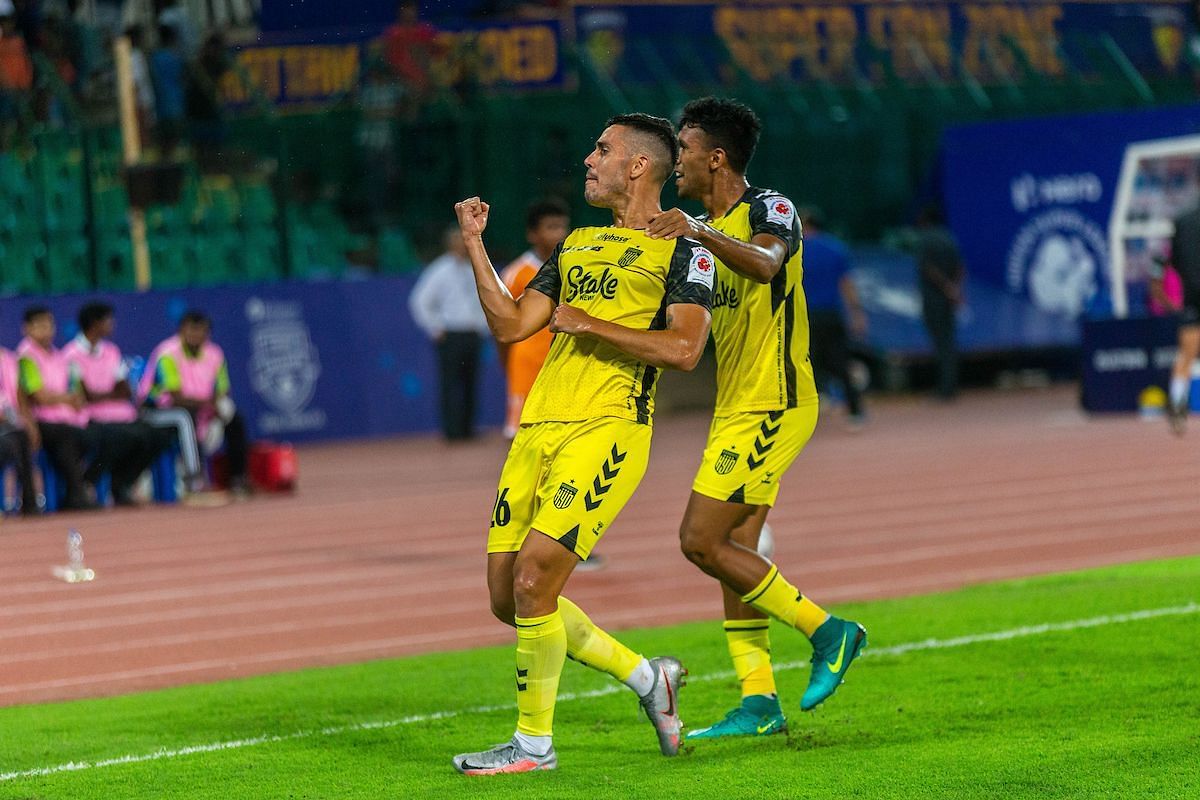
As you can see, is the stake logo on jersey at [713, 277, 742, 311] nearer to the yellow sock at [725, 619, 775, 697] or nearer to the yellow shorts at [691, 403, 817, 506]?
the yellow shorts at [691, 403, 817, 506]

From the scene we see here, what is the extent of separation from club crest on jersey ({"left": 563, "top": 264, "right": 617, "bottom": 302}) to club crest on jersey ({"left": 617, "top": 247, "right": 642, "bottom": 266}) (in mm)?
51

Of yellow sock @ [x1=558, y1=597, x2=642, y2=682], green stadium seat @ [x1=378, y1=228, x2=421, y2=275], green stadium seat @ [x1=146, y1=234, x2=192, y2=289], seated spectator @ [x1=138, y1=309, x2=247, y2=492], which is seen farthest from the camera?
green stadium seat @ [x1=378, y1=228, x2=421, y2=275]

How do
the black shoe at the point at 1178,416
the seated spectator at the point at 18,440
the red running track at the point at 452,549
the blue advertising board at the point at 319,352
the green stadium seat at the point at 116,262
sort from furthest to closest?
1. the green stadium seat at the point at 116,262
2. the blue advertising board at the point at 319,352
3. the black shoe at the point at 1178,416
4. the seated spectator at the point at 18,440
5. the red running track at the point at 452,549

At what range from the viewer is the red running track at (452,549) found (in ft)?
33.2

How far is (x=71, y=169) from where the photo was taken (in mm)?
23000

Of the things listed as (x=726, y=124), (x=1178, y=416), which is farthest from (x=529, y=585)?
(x=1178, y=416)

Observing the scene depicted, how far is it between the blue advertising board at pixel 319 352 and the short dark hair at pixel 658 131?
1536 centimetres

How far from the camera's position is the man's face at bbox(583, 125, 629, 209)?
6.40 meters

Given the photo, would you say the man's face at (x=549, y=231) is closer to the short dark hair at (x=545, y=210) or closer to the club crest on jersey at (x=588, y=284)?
the short dark hair at (x=545, y=210)

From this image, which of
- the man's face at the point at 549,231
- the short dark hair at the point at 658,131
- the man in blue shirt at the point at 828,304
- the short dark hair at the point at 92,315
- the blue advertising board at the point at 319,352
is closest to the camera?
the short dark hair at the point at 658,131

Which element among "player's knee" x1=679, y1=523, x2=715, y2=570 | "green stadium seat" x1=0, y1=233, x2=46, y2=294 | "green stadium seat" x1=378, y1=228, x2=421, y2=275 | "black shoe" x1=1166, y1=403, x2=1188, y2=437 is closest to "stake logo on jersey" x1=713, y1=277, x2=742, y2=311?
"player's knee" x1=679, y1=523, x2=715, y2=570

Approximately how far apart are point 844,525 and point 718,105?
725 cm

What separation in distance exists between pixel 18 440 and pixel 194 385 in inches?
65.6

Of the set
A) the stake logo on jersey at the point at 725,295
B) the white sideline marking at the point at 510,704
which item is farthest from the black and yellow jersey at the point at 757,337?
the white sideline marking at the point at 510,704
